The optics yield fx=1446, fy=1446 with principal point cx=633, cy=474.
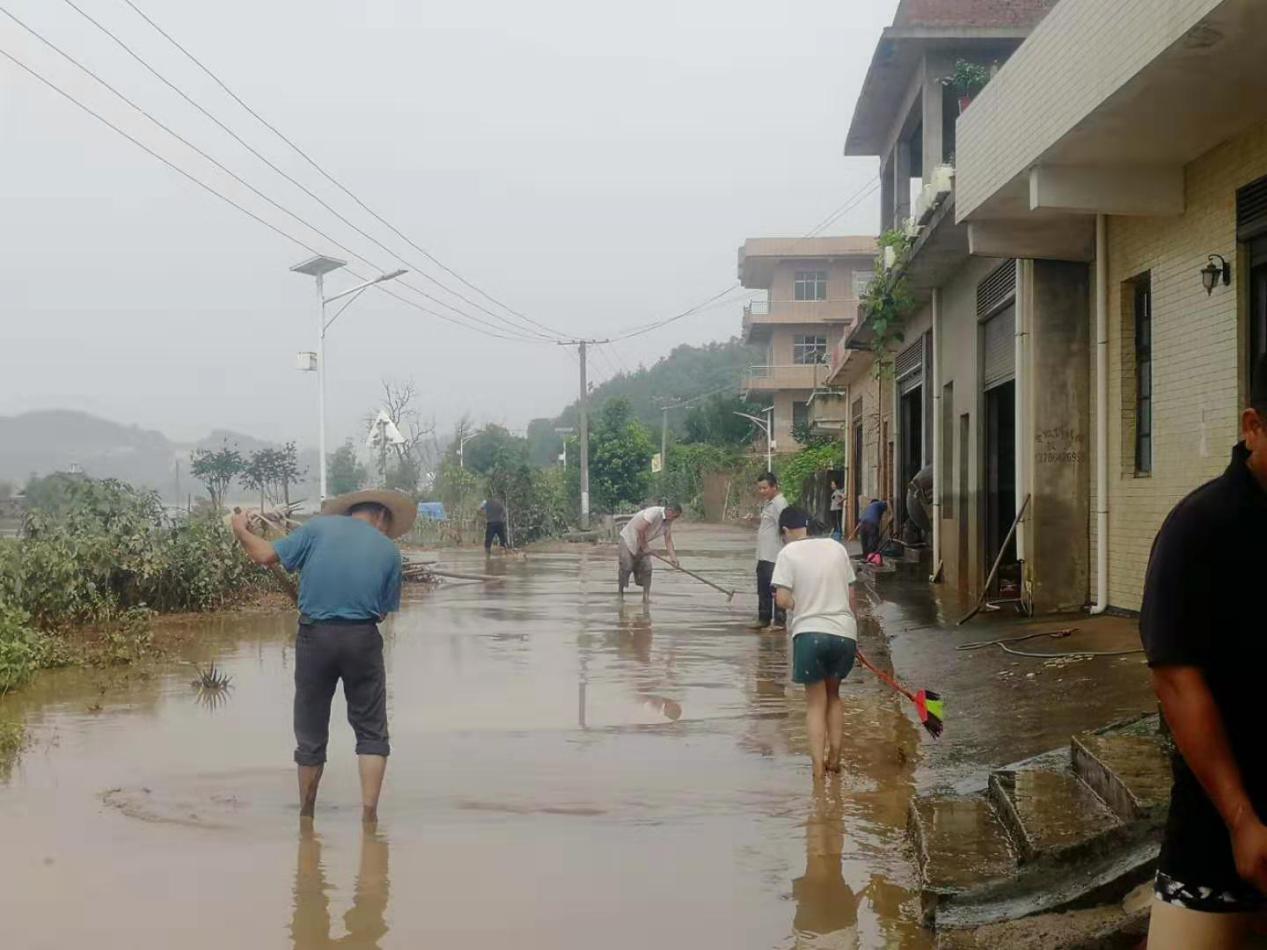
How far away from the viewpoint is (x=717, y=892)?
5.84 metres

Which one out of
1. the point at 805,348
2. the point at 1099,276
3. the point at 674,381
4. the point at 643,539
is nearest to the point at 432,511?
the point at 643,539

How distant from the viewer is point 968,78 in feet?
67.3

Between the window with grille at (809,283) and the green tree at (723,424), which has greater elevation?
the window with grille at (809,283)

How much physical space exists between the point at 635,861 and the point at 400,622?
11.1 meters

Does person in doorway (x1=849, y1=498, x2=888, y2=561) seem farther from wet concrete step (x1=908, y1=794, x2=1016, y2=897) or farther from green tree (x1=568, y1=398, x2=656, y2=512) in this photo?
green tree (x1=568, y1=398, x2=656, y2=512)

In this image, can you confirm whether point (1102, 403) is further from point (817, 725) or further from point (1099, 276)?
point (817, 725)

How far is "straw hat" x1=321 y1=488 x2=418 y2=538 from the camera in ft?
24.1

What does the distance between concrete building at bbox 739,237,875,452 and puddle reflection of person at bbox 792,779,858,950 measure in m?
58.1

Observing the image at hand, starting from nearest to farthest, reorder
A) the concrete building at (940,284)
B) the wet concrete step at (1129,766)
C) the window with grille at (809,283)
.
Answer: the wet concrete step at (1129,766), the concrete building at (940,284), the window with grille at (809,283)

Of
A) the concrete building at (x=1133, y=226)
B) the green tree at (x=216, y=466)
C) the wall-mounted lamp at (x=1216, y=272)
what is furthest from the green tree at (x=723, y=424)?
the wall-mounted lamp at (x=1216, y=272)

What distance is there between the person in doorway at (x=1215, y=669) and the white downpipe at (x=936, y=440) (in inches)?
674

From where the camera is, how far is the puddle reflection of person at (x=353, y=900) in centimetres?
530

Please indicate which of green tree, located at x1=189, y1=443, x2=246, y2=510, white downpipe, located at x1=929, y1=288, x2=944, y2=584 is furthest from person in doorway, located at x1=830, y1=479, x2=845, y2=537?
green tree, located at x1=189, y1=443, x2=246, y2=510

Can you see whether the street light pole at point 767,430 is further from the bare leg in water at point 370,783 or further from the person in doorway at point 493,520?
the bare leg in water at point 370,783
